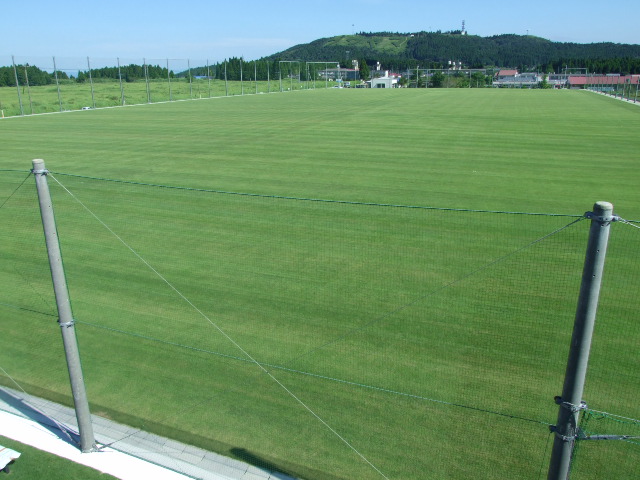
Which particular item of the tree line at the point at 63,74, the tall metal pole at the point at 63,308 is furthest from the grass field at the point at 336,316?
the tree line at the point at 63,74

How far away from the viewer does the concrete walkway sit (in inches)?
153

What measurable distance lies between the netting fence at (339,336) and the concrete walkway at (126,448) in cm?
14

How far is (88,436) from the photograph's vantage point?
4.03 metres

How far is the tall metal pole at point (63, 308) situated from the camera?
11.9 feet

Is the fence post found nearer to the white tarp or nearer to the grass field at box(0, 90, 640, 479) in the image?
the grass field at box(0, 90, 640, 479)

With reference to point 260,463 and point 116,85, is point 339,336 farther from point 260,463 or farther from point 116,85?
point 116,85

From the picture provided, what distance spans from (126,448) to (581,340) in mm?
3335

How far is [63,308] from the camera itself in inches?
151

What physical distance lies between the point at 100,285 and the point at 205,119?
77.1 feet

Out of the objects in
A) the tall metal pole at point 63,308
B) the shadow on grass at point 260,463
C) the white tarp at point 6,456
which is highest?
the tall metal pole at point 63,308

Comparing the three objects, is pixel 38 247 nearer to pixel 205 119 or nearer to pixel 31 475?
pixel 31 475

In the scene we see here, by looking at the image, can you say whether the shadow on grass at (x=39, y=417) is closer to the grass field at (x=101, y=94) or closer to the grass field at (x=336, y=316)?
the grass field at (x=336, y=316)

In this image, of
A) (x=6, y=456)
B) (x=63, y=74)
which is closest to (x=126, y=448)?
(x=6, y=456)

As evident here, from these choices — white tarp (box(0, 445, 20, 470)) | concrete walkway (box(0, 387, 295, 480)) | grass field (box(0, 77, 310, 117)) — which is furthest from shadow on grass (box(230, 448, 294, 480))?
grass field (box(0, 77, 310, 117))
